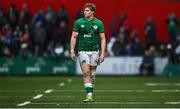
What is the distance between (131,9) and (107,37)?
2.54 m

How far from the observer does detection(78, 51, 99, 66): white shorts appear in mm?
16531

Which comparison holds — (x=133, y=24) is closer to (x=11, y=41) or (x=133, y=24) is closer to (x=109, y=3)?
(x=109, y=3)

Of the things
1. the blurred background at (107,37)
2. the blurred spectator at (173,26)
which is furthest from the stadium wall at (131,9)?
the blurred spectator at (173,26)

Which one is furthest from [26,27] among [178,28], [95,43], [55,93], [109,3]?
[95,43]

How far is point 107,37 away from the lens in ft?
115

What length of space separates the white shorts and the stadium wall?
1968 centimetres

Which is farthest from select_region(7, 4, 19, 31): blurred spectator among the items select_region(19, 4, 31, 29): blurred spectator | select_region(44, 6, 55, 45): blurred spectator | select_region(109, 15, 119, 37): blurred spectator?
select_region(109, 15, 119, 37): blurred spectator

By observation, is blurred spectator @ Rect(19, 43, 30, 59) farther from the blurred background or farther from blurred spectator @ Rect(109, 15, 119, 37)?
blurred spectator @ Rect(109, 15, 119, 37)

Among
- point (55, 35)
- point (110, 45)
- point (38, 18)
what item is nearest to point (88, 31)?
point (110, 45)

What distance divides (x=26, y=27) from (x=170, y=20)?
7.17 meters

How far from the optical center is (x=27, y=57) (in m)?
33.6

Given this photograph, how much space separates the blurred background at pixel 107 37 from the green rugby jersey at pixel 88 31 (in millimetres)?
16122

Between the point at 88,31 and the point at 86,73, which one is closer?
the point at 86,73

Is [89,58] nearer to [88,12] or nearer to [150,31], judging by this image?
[88,12]
